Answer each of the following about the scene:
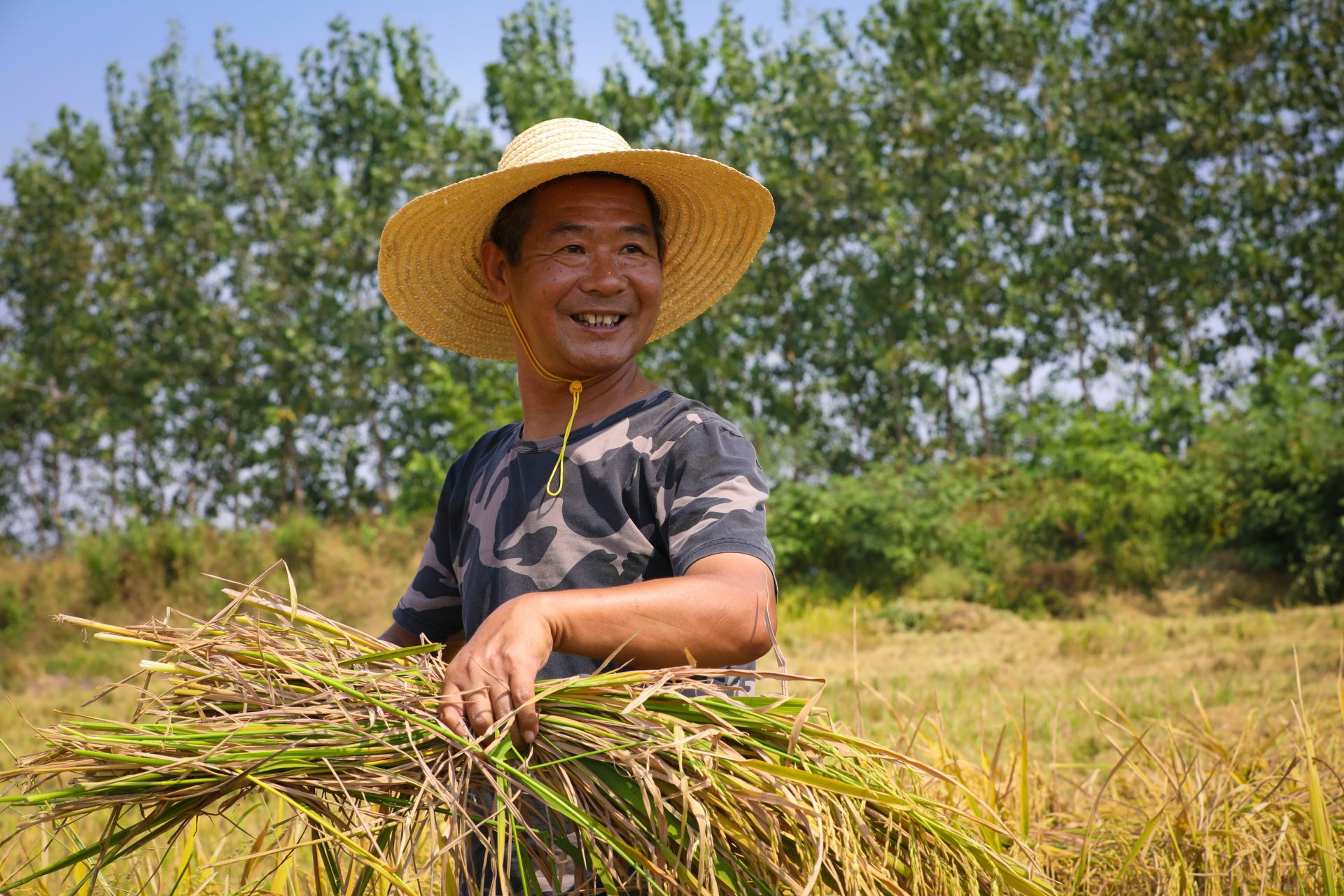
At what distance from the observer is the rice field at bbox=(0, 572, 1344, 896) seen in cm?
216

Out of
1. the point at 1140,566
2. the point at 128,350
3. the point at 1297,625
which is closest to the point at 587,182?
the point at 1297,625

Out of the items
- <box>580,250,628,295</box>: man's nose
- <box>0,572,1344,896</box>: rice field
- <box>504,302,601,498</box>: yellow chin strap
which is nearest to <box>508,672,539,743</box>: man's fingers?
<box>0,572,1344,896</box>: rice field

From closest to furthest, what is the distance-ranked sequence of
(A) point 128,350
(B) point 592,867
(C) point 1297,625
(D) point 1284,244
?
(B) point 592,867 < (C) point 1297,625 < (D) point 1284,244 < (A) point 128,350

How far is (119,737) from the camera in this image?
1.29m

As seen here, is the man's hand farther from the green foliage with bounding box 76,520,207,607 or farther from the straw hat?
the green foliage with bounding box 76,520,207,607

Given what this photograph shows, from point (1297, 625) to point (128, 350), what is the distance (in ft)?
63.5

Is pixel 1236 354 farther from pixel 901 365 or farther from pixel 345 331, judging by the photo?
pixel 345 331

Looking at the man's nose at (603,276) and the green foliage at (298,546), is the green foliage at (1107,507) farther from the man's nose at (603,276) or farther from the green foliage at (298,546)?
the man's nose at (603,276)

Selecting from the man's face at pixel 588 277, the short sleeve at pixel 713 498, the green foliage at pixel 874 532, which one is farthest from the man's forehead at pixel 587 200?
the green foliage at pixel 874 532

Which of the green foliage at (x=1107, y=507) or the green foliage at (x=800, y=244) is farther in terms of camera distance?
the green foliage at (x=800, y=244)

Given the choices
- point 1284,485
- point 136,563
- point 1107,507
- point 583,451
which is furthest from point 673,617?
point 136,563

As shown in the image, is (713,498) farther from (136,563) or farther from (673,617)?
(136,563)

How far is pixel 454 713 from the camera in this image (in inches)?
49.1

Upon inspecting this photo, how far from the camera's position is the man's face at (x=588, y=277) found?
1.84 m
